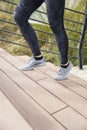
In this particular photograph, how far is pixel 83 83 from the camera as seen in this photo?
1.59 metres

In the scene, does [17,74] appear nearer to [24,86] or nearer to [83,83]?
[24,86]

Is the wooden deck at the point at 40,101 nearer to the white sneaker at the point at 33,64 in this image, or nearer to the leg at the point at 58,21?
the white sneaker at the point at 33,64

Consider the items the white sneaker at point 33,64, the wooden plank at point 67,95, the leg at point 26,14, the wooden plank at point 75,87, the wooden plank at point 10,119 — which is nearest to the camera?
the wooden plank at point 10,119

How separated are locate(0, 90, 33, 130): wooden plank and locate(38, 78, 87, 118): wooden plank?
0.29 metres

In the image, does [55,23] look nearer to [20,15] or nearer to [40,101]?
[20,15]

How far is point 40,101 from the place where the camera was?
4.11 ft

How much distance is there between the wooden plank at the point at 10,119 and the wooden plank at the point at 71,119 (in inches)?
6.3

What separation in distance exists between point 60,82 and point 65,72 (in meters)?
0.09

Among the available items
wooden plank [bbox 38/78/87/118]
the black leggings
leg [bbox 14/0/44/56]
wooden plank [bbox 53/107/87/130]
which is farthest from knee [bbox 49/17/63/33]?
wooden plank [bbox 53/107/87/130]

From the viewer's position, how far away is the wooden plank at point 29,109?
1.03m

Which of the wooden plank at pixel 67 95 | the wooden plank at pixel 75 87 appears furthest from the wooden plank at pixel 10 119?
the wooden plank at pixel 75 87

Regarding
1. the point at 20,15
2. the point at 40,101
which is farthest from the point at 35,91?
the point at 20,15

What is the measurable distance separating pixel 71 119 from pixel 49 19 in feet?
2.24

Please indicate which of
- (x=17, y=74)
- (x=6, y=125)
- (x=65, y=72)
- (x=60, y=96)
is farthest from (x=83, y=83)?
(x=6, y=125)
